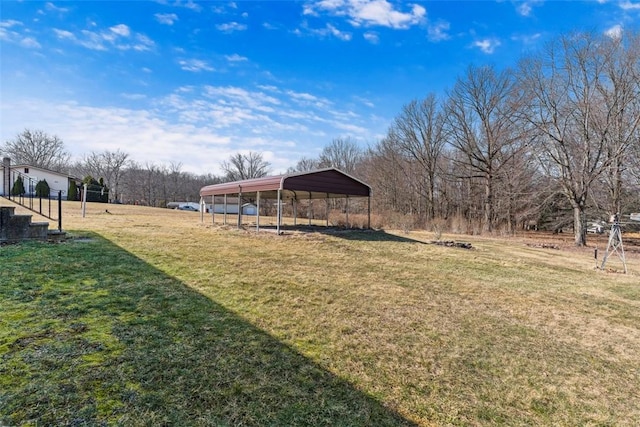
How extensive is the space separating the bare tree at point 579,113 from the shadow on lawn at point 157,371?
19.6 metres

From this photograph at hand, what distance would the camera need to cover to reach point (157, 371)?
252 cm

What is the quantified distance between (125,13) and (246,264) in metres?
8.68

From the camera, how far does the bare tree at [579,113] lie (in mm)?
15898

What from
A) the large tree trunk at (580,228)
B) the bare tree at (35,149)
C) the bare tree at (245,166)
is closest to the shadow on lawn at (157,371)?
the large tree trunk at (580,228)

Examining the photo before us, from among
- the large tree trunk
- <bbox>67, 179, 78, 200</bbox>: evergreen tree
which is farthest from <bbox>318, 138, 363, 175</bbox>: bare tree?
the large tree trunk

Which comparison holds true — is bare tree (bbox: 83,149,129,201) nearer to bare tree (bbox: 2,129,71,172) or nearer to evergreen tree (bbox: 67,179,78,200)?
bare tree (bbox: 2,129,71,172)

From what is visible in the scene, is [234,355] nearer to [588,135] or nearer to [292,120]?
[588,135]

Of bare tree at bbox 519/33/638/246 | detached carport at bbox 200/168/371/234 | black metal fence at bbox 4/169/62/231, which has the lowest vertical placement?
black metal fence at bbox 4/169/62/231

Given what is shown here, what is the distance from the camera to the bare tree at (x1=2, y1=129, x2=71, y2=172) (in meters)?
44.6

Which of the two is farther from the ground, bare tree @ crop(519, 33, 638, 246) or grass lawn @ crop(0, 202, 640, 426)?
bare tree @ crop(519, 33, 638, 246)

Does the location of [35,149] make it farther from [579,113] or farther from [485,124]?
[579,113]

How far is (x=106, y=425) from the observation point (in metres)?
1.89

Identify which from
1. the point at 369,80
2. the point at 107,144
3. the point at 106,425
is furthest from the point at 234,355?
the point at 107,144

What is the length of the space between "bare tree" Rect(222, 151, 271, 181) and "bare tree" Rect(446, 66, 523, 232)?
3497 cm
